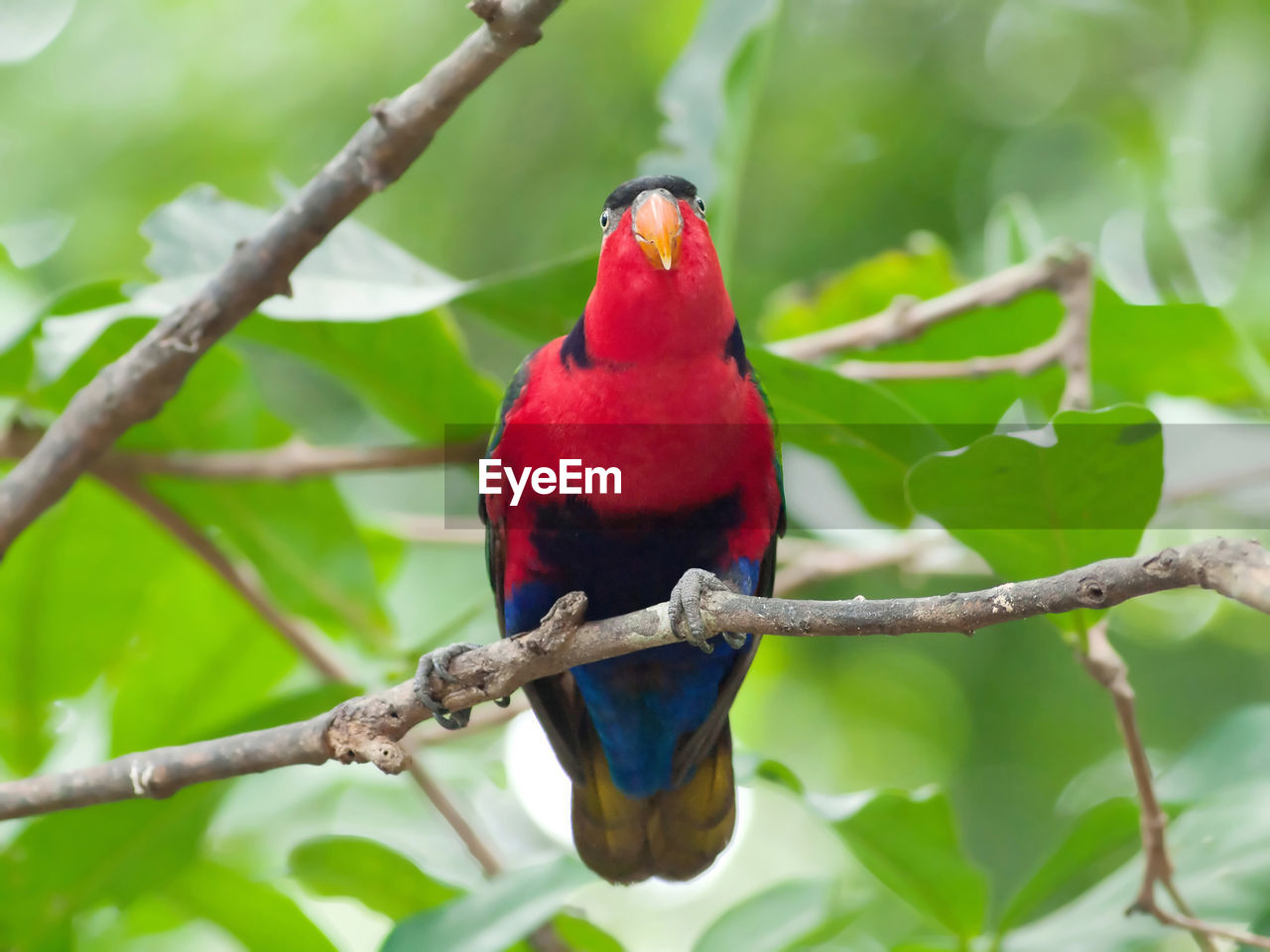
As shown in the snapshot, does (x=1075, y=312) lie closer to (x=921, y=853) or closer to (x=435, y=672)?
(x=921, y=853)

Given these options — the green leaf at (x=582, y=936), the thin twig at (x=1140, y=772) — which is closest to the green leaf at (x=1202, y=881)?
the thin twig at (x=1140, y=772)

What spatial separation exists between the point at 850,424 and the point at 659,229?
28.1 inches

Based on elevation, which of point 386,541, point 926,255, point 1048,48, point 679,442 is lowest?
point 679,442

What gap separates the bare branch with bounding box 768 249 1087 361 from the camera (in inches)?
106

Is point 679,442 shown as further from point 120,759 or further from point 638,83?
point 638,83

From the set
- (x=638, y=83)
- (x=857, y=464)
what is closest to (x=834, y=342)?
(x=857, y=464)

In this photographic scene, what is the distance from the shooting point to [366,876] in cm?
273

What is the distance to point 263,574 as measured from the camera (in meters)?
3.07

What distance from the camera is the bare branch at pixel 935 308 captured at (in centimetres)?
270

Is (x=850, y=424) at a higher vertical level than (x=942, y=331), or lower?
lower

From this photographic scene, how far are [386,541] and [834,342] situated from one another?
1544 mm

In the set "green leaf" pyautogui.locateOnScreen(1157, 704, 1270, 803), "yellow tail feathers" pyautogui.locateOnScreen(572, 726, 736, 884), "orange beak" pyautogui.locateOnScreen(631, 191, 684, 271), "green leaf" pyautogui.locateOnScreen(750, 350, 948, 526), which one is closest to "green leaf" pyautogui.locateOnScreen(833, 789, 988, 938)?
"yellow tail feathers" pyautogui.locateOnScreen(572, 726, 736, 884)

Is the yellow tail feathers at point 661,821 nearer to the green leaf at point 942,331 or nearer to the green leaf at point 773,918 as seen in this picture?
the green leaf at point 773,918

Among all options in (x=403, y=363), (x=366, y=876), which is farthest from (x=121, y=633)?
(x=403, y=363)
